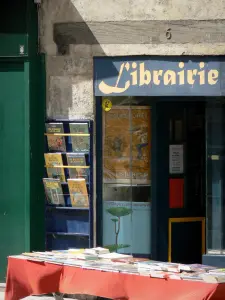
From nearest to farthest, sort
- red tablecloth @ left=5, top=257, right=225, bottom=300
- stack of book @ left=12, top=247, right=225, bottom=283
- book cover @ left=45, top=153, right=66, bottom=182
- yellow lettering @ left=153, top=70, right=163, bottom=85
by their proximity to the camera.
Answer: red tablecloth @ left=5, top=257, right=225, bottom=300, stack of book @ left=12, top=247, right=225, bottom=283, yellow lettering @ left=153, top=70, right=163, bottom=85, book cover @ left=45, top=153, right=66, bottom=182

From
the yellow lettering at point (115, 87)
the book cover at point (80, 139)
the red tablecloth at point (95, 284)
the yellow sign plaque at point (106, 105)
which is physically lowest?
the red tablecloth at point (95, 284)

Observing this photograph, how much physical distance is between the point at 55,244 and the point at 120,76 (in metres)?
2.23

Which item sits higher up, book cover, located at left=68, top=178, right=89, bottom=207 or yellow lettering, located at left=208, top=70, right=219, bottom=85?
yellow lettering, located at left=208, top=70, right=219, bottom=85

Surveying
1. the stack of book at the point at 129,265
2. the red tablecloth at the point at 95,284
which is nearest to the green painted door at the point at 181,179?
the stack of book at the point at 129,265

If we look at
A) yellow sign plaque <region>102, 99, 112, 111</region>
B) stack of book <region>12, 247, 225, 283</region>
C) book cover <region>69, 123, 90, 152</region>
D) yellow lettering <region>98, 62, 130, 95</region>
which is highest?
yellow lettering <region>98, 62, 130, 95</region>

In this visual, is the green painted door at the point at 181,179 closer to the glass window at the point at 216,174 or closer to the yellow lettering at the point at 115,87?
the glass window at the point at 216,174

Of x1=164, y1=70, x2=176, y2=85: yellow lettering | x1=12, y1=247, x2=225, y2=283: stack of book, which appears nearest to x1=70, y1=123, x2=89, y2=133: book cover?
x1=164, y1=70, x2=176, y2=85: yellow lettering

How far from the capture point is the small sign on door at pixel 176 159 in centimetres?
1162

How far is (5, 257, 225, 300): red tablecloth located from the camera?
26.0ft

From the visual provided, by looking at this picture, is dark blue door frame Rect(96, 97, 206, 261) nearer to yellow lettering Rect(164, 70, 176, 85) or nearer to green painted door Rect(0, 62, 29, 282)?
yellow lettering Rect(164, 70, 176, 85)

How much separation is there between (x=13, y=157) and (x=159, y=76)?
205cm

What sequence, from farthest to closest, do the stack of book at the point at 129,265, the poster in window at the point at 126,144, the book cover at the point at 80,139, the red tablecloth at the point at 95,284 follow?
the poster in window at the point at 126,144 < the book cover at the point at 80,139 < the stack of book at the point at 129,265 < the red tablecloth at the point at 95,284

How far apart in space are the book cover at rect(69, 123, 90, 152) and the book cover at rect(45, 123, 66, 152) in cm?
13

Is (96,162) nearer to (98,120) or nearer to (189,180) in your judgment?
(98,120)
